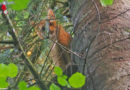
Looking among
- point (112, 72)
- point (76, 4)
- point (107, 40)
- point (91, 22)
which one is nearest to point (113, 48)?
point (107, 40)

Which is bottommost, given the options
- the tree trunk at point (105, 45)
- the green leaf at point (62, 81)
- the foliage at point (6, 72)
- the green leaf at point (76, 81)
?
the tree trunk at point (105, 45)

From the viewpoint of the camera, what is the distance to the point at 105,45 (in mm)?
1372

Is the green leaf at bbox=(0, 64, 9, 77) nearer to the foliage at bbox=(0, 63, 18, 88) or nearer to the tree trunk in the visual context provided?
the foliage at bbox=(0, 63, 18, 88)

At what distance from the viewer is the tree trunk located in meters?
1.16

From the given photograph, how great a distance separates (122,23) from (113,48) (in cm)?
26

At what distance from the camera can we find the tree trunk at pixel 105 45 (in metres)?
1.16

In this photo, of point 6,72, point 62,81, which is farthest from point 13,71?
point 62,81

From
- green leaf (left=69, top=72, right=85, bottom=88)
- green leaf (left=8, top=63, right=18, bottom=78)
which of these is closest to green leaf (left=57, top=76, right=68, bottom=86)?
green leaf (left=69, top=72, right=85, bottom=88)

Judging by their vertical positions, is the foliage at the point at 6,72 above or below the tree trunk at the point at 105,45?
above

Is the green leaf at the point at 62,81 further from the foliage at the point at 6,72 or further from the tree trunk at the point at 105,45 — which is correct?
the tree trunk at the point at 105,45

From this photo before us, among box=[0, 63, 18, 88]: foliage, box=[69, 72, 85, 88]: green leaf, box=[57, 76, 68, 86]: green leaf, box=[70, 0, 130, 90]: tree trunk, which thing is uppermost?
box=[0, 63, 18, 88]: foliage

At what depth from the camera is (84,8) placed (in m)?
1.86

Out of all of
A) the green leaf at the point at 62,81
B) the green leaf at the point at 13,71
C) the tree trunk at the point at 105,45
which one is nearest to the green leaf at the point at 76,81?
the green leaf at the point at 62,81

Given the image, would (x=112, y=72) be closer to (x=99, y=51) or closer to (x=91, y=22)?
(x=99, y=51)
